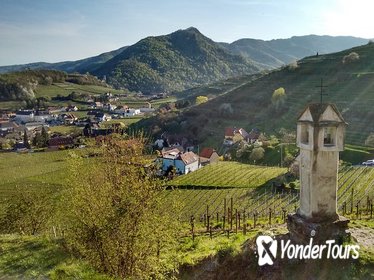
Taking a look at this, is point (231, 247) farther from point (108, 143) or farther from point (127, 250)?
point (108, 143)

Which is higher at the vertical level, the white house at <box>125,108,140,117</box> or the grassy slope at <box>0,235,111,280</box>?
the grassy slope at <box>0,235,111,280</box>

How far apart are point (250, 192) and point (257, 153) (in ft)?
83.2

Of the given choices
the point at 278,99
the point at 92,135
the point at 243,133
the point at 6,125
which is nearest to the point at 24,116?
the point at 6,125

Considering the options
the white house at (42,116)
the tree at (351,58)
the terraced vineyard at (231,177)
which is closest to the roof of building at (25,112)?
the white house at (42,116)

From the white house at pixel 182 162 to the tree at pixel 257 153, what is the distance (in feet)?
36.0

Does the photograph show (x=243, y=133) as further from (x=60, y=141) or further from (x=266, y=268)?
(x=266, y=268)

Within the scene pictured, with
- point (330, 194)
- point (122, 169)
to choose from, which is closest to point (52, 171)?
point (122, 169)

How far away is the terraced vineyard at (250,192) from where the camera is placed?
3838 cm

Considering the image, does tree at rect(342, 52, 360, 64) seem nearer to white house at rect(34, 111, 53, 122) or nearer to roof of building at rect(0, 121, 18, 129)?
roof of building at rect(0, 121, 18, 129)

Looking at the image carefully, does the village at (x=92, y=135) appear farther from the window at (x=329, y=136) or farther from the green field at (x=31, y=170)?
the window at (x=329, y=136)

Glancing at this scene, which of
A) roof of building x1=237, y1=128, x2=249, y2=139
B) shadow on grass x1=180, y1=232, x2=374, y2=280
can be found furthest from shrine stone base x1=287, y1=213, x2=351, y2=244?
roof of building x1=237, y1=128, x2=249, y2=139

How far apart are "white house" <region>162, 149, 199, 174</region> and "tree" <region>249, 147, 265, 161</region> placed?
10978mm

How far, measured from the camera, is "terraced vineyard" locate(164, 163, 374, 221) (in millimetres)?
38375

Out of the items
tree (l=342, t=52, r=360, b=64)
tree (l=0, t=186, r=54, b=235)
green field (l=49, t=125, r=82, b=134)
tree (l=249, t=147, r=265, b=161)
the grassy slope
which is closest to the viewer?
the grassy slope
